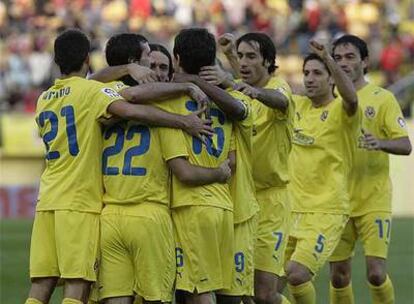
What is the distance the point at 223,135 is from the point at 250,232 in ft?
2.76

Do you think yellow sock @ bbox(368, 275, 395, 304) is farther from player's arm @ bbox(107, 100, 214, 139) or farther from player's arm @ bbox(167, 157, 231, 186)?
player's arm @ bbox(107, 100, 214, 139)

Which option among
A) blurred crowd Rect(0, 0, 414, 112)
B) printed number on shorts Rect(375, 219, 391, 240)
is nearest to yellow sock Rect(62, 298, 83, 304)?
printed number on shorts Rect(375, 219, 391, 240)

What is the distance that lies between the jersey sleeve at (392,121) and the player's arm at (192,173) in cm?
321

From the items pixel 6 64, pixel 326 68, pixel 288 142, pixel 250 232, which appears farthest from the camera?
pixel 6 64

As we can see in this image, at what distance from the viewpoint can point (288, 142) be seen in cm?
1017

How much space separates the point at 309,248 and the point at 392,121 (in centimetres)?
153

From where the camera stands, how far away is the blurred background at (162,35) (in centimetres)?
2509

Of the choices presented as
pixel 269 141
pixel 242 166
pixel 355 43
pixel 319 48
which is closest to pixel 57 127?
pixel 242 166

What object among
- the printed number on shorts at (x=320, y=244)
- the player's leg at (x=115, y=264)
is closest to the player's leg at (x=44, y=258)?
the player's leg at (x=115, y=264)

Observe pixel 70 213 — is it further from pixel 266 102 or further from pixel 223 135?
pixel 266 102

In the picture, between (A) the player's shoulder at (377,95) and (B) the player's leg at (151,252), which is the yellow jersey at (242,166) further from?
(A) the player's shoulder at (377,95)

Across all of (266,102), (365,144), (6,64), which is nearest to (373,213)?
(365,144)

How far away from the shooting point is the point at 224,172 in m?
8.55

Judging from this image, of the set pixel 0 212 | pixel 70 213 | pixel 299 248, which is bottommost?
pixel 0 212
